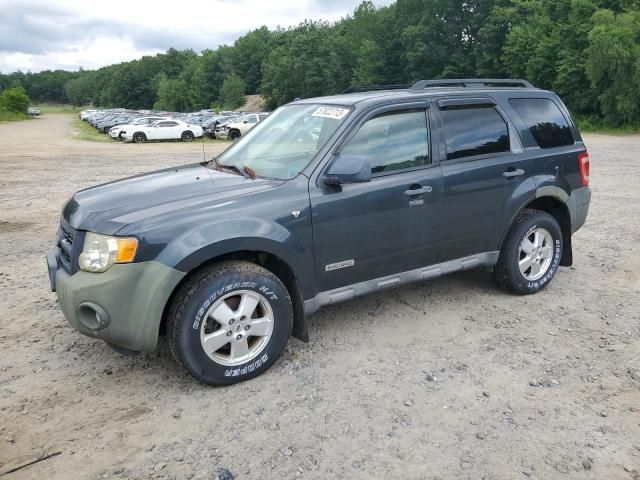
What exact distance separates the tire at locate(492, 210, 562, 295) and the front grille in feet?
11.3

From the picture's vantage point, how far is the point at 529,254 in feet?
16.4

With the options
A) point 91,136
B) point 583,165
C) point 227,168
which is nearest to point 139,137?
point 91,136

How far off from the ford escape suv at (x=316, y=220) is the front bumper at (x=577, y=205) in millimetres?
19

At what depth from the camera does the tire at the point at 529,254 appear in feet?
15.9

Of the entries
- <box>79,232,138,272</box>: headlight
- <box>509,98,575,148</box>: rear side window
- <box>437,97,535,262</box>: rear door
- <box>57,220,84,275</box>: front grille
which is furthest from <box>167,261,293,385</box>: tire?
<box>509,98,575,148</box>: rear side window

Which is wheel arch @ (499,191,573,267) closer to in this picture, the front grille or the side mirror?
the side mirror

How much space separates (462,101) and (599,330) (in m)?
2.13

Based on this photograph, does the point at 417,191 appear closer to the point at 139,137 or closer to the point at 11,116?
the point at 139,137

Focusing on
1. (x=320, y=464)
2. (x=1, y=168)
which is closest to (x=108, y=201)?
(x=320, y=464)

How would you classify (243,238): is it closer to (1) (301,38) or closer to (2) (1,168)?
(2) (1,168)

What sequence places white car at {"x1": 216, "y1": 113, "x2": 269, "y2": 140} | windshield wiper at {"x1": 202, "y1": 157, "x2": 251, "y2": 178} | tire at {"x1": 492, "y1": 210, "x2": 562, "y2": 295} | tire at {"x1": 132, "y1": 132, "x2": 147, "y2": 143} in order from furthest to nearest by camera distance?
white car at {"x1": 216, "y1": 113, "x2": 269, "y2": 140} → tire at {"x1": 132, "y1": 132, "x2": 147, "y2": 143} → tire at {"x1": 492, "y1": 210, "x2": 562, "y2": 295} → windshield wiper at {"x1": 202, "y1": 157, "x2": 251, "y2": 178}

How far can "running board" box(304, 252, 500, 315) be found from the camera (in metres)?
3.90

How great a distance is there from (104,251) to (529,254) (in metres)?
3.62

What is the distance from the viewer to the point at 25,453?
2922 millimetres
